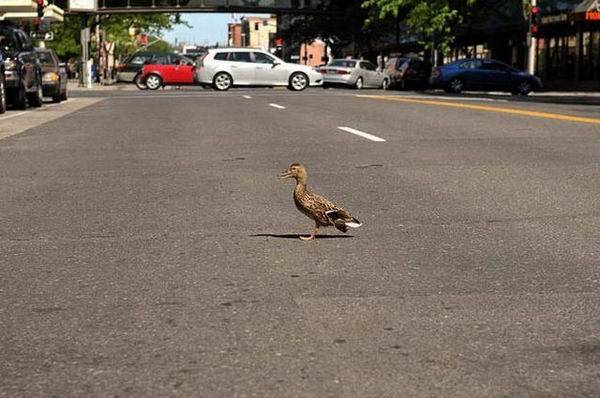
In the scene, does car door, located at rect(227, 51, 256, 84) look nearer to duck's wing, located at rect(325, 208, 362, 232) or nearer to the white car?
the white car

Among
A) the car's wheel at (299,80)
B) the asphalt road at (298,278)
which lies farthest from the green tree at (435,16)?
the asphalt road at (298,278)

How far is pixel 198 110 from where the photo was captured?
21906 millimetres

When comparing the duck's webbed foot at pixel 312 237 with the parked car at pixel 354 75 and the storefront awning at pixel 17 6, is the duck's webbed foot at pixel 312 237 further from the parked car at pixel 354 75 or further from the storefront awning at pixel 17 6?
the parked car at pixel 354 75

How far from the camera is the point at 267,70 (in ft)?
130

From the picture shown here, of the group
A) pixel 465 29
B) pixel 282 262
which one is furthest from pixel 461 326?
pixel 465 29

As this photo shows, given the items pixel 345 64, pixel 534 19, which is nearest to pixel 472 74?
pixel 534 19

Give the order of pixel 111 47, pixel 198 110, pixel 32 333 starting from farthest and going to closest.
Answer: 1. pixel 111 47
2. pixel 198 110
3. pixel 32 333

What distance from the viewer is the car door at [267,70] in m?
39.6

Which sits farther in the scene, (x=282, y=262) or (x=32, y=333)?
(x=282, y=262)

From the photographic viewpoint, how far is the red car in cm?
4691

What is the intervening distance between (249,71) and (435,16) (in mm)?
12457

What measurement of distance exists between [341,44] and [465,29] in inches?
1006

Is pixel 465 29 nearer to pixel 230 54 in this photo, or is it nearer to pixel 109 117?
pixel 230 54

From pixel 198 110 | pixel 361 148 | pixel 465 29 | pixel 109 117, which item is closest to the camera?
pixel 361 148
